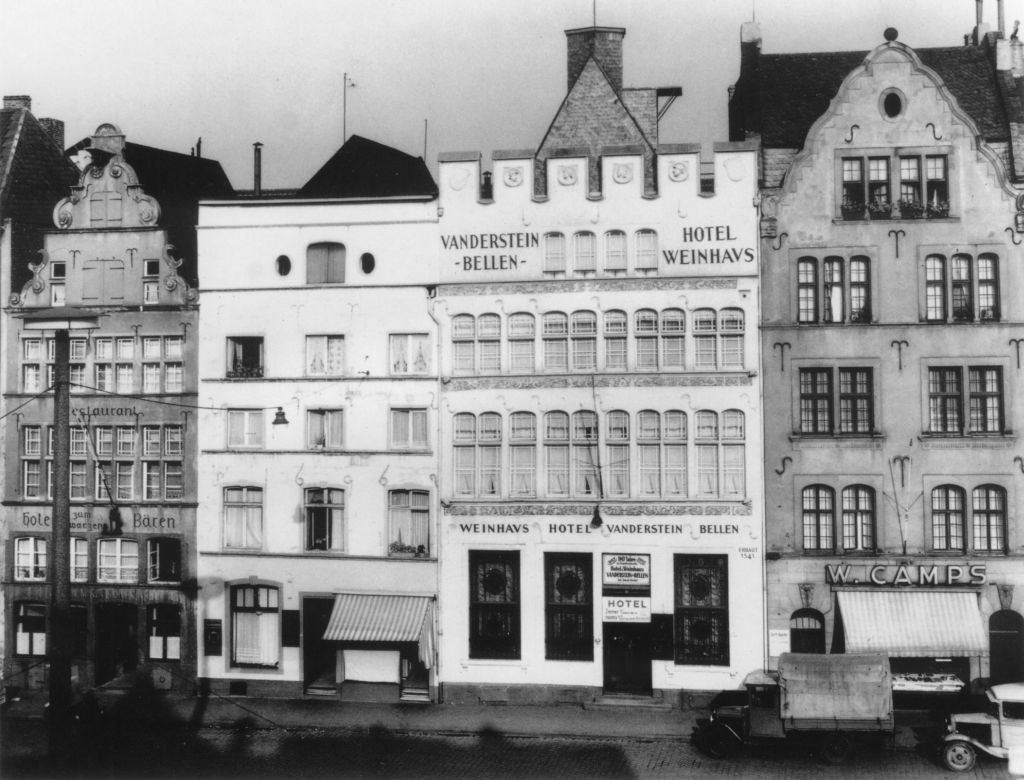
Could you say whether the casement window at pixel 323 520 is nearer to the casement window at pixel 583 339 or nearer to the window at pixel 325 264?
the window at pixel 325 264

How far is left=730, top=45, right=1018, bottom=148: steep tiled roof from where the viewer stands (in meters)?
35.9

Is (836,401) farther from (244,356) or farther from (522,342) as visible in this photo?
(244,356)

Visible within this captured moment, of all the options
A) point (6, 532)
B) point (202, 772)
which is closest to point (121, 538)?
point (6, 532)

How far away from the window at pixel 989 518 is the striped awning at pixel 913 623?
154cm

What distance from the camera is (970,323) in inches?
1314

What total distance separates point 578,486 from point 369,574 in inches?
271

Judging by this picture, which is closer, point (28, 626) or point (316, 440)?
point (316, 440)

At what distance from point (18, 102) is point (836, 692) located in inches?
1327

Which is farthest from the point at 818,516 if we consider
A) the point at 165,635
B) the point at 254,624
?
the point at 165,635

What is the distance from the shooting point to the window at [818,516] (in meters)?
34.1

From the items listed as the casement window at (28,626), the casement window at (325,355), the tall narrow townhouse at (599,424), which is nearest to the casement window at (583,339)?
the tall narrow townhouse at (599,424)

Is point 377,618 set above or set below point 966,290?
below

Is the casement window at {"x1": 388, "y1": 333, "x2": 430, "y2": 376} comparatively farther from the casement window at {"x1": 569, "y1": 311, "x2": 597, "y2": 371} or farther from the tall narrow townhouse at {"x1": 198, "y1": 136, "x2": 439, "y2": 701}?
the casement window at {"x1": 569, "y1": 311, "x2": 597, "y2": 371}

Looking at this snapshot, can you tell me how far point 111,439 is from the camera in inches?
1454
